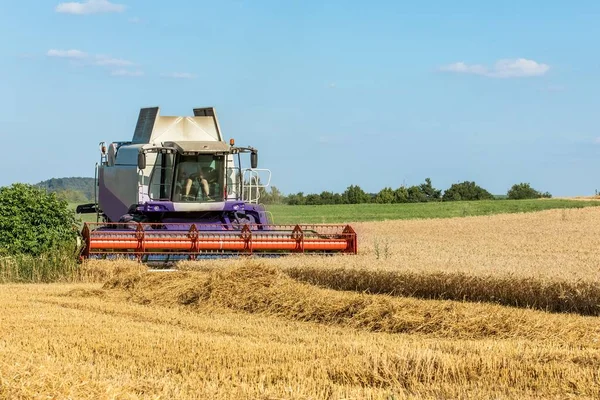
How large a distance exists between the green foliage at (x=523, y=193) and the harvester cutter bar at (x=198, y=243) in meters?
36.0

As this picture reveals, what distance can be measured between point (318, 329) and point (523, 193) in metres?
42.3

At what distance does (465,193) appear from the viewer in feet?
158

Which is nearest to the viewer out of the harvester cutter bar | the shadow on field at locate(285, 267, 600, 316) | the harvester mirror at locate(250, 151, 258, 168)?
the shadow on field at locate(285, 267, 600, 316)

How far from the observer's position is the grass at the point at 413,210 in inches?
1416

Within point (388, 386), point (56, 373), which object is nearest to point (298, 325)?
point (388, 386)

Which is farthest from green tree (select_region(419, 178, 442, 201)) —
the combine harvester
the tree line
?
the combine harvester

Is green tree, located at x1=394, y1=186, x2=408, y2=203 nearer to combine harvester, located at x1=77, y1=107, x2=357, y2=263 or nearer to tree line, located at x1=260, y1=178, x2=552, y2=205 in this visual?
tree line, located at x1=260, y1=178, x2=552, y2=205

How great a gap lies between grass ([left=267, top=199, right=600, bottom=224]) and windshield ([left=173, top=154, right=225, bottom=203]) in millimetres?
16987

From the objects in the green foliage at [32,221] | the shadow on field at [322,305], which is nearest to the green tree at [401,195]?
the green foliage at [32,221]

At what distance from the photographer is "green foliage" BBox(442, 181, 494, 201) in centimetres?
4762

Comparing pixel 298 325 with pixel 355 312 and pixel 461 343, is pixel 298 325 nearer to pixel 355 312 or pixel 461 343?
pixel 355 312

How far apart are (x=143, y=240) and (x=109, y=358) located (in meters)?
7.89

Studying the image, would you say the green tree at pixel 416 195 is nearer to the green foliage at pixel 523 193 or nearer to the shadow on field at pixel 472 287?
the green foliage at pixel 523 193

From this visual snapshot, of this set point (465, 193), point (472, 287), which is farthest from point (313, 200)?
point (472, 287)
